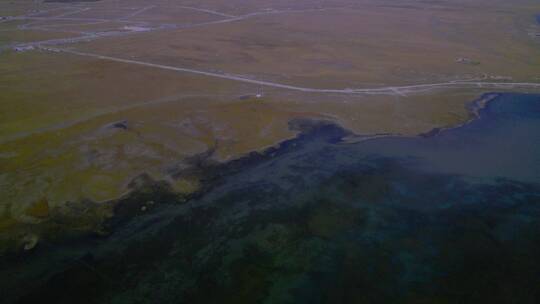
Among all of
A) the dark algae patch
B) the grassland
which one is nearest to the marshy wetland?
the dark algae patch

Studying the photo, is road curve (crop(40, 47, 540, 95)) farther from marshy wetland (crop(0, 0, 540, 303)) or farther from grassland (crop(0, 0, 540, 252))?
grassland (crop(0, 0, 540, 252))

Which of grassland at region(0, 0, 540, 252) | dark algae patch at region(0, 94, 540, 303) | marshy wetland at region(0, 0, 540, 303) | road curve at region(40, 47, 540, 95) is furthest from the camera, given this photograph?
road curve at region(40, 47, 540, 95)

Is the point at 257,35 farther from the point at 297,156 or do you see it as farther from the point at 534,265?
the point at 534,265

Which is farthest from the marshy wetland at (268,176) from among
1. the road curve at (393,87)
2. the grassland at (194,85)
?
the road curve at (393,87)

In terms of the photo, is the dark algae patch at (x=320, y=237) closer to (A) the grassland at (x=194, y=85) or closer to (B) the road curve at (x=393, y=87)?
(A) the grassland at (x=194, y=85)

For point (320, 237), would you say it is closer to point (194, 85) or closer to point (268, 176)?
point (268, 176)

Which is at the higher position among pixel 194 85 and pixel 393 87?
pixel 393 87

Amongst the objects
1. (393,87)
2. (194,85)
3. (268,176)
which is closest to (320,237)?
(268,176)
